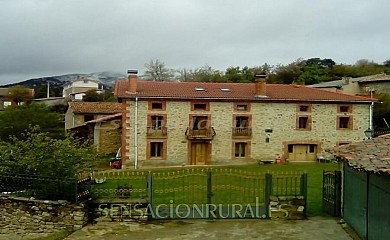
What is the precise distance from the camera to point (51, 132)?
3600cm

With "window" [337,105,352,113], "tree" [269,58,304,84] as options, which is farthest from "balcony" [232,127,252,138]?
"tree" [269,58,304,84]

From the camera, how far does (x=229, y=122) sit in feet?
106

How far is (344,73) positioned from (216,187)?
5808 centimetres

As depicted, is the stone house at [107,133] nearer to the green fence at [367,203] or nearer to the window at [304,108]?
the window at [304,108]

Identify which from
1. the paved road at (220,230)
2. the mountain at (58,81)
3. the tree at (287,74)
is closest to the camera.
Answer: the paved road at (220,230)

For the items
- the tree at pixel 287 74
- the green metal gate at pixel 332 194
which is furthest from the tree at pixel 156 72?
the green metal gate at pixel 332 194

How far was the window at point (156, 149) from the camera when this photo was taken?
31.6 metres

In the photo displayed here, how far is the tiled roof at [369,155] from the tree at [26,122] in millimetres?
27419

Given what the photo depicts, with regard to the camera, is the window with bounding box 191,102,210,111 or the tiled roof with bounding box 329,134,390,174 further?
the window with bounding box 191,102,210,111

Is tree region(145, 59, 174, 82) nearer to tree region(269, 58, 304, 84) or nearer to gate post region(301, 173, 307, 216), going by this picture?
tree region(269, 58, 304, 84)

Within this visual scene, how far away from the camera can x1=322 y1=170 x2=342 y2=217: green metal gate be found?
14.1 meters

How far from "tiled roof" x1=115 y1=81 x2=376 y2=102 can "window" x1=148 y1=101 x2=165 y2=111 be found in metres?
0.53

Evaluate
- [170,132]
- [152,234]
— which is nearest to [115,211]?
[152,234]

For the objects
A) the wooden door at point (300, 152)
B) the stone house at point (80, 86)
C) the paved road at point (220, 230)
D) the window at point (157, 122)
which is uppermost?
the stone house at point (80, 86)
